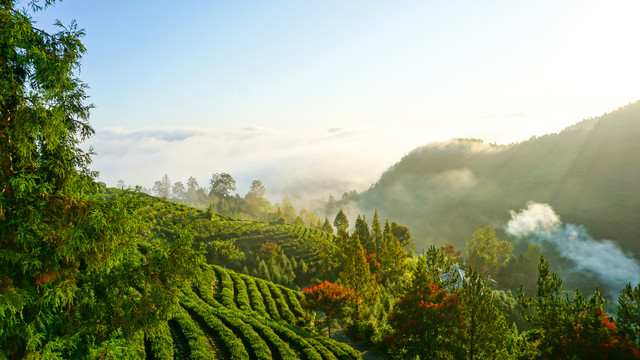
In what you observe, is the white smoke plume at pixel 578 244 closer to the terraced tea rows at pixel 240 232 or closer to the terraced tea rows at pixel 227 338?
the terraced tea rows at pixel 240 232

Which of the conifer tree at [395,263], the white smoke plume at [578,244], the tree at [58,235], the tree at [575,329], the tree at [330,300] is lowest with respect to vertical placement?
the white smoke plume at [578,244]

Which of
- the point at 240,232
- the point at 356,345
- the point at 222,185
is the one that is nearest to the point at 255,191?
the point at 222,185

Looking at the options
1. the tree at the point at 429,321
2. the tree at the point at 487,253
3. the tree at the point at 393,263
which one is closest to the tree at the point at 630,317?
the tree at the point at 429,321

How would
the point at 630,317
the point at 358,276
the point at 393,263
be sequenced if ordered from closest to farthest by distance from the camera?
the point at 630,317 → the point at 358,276 → the point at 393,263

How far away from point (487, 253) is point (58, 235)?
77339mm

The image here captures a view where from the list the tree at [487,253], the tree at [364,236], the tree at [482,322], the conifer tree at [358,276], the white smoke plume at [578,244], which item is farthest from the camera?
the white smoke plume at [578,244]

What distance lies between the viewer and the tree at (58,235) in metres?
6.64

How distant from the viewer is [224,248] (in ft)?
169

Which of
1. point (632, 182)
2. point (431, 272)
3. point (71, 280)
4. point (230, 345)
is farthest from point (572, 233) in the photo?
point (71, 280)

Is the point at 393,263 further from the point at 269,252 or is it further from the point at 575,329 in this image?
the point at 575,329

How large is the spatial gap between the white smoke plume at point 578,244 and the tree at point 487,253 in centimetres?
4090

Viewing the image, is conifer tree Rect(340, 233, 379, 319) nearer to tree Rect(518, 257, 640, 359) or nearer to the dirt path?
the dirt path

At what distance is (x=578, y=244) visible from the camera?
9981 cm

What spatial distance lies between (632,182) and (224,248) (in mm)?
160026
